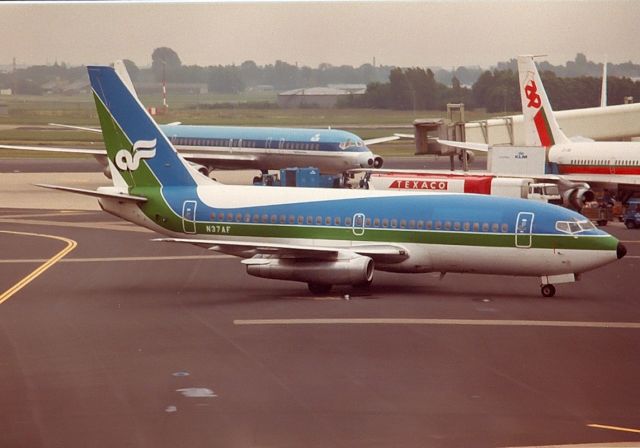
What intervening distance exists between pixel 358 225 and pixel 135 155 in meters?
7.43

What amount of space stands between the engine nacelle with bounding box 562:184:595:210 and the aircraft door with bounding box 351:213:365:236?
22010 mm

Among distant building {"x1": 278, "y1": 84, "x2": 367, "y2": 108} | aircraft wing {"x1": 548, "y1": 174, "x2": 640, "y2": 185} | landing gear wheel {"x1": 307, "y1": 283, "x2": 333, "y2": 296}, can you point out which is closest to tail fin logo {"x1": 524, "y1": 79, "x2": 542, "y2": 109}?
aircraft wing {"x1": 548, "y1": 174, "x2": 640, "y2": 185}

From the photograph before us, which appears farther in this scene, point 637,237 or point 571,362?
point 637,237

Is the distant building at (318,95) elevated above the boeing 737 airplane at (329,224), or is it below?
above

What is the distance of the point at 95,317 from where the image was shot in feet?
101

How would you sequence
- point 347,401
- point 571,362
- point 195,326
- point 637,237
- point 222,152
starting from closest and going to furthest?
point 347,401 < point 571,362 < point 195,326 < point 637,237 < point 222,152

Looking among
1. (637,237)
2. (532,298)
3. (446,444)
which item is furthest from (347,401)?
(637,237)

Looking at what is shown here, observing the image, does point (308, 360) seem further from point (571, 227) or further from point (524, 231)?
point (571, 227)

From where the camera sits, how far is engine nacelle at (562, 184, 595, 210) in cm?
5366

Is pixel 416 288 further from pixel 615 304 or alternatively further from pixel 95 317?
pixel 95 317

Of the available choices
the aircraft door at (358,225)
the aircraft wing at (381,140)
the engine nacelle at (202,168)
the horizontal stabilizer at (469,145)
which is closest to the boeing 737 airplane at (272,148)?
the engine nacelle at (202,168)

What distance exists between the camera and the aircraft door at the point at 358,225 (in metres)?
33.9

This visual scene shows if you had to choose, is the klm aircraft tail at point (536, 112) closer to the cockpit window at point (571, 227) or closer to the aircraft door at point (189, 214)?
the cockpit window at point (571, 227)

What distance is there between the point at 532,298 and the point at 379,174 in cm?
2012
